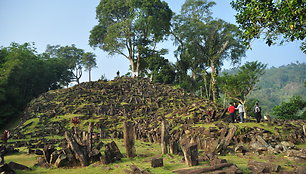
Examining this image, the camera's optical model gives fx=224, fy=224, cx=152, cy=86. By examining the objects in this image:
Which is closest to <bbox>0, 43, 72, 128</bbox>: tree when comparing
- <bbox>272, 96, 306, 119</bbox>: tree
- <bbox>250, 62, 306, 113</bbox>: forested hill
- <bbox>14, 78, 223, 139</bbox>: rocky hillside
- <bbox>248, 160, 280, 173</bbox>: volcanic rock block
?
<bbox>14, 78, 223, 139</bbox>: rocky hillside

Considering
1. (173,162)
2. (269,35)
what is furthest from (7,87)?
(269,35)

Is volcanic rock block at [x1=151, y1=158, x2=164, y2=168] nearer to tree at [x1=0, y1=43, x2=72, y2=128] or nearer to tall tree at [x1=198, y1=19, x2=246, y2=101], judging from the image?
tree at [x1=0, y1=43, x2=72, y2=128]

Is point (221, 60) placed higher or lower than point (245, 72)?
higher

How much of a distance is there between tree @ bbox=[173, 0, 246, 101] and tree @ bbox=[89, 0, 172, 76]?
12.7 feet

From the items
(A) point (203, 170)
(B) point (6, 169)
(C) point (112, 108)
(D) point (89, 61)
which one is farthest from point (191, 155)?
(D) point (89, 61)

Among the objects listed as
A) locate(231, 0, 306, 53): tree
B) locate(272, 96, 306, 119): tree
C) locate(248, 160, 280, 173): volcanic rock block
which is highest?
locate(231, 0, 306, 53): tree

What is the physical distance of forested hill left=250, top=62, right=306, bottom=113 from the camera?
10206 centimetres

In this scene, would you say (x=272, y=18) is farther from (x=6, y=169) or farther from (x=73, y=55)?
(x=73, y=55)

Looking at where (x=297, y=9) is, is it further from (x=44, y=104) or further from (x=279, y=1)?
(x=44, y=104)

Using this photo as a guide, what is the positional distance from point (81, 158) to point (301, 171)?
6899mm

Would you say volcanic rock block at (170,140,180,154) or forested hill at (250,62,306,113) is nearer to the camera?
volcanic rock block at (170,140,180,154)

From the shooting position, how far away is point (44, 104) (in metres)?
28.1

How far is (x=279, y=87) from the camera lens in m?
129

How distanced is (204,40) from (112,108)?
22.7 m
